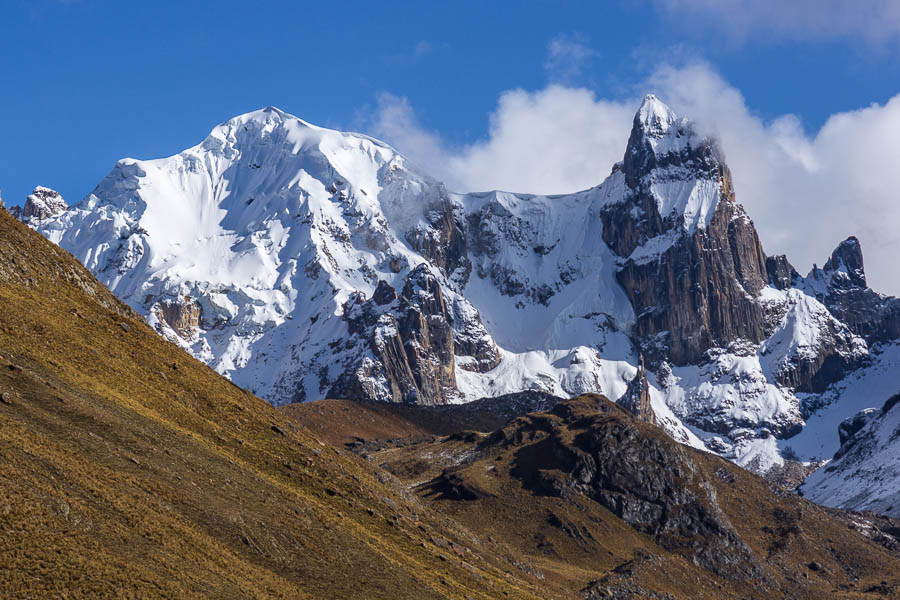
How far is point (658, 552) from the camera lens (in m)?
194

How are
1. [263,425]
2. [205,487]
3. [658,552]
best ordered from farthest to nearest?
1. [658,552]
2. [263,425]
3. [205,487]

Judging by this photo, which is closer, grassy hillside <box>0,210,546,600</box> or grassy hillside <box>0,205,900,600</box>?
grassy hillside <box>0,210,546,600</box>

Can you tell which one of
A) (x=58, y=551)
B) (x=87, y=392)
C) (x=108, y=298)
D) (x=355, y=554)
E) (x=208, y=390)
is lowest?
(x=58, y=551)

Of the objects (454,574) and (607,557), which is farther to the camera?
(607,557)

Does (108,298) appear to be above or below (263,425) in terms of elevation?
above

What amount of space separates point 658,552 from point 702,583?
13.2 meters

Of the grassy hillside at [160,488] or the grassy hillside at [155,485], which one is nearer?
the grassy hillside at [155,485]

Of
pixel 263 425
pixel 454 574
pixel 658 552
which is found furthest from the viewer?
pixel 658 552

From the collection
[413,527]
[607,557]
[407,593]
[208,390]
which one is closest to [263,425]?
[208,390]

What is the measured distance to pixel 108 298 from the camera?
122 m

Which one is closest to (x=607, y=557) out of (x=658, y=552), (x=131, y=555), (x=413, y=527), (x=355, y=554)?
(x=658, y=552)

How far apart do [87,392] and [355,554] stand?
25.1 metres

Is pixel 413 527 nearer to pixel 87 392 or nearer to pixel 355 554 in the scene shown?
pixel 355 554

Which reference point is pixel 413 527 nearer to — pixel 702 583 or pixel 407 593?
pixel 407 593
